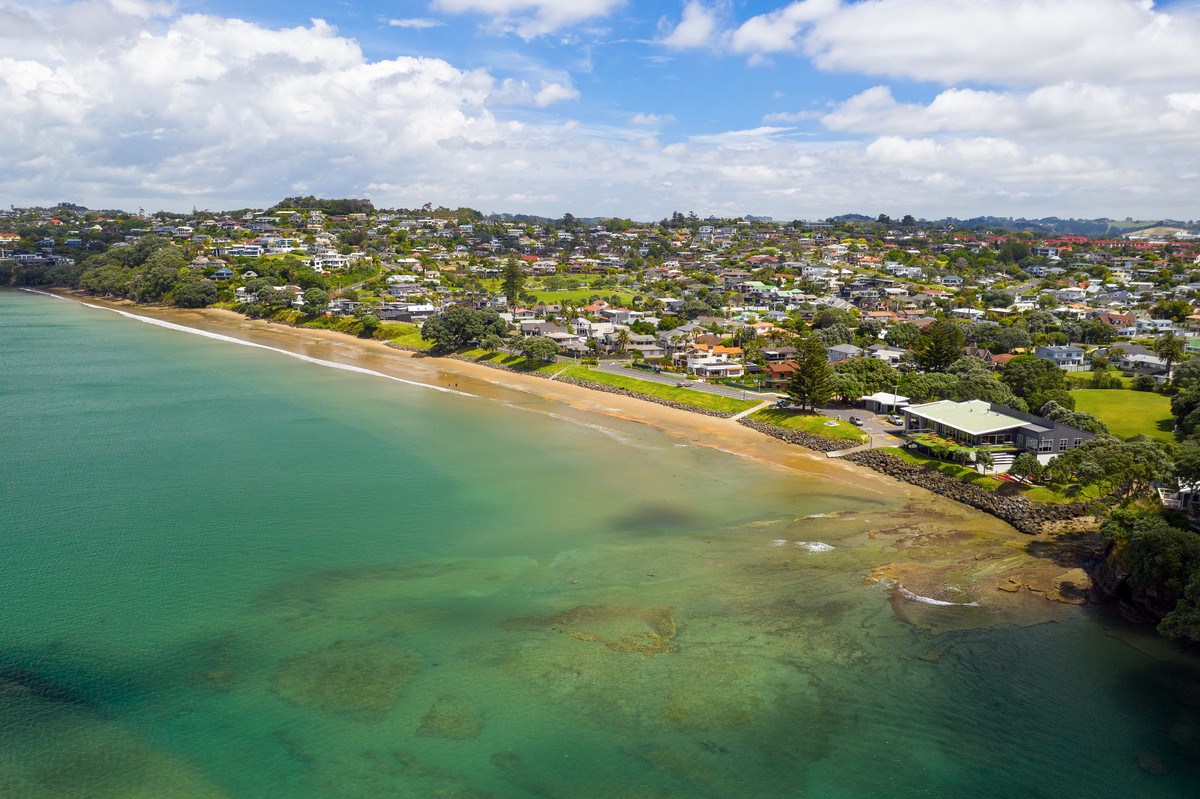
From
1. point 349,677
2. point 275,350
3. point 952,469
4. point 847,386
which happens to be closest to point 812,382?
point 847,386

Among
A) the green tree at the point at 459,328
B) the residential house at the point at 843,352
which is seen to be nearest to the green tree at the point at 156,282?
the green tree at the point at 459,328

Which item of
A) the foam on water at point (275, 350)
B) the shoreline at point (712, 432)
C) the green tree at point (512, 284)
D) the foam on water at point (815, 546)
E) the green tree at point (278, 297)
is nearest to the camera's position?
the shoreline at point (712, 432)

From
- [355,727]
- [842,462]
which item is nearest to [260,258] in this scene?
[842,462]

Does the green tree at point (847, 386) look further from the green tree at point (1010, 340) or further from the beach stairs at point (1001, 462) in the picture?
the green tree at point (1010, 340)

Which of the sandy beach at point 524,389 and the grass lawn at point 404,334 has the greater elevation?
the grass lawn at point 404,334

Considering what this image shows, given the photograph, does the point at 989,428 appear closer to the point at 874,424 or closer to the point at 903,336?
the point at 874,424

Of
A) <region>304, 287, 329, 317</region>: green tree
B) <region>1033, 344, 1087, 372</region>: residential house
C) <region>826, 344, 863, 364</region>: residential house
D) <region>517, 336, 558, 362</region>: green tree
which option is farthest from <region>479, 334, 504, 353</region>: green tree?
<region>1033, 344, 1087, 372</region>: residential house

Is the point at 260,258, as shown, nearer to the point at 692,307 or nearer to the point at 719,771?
the point at 692,307
